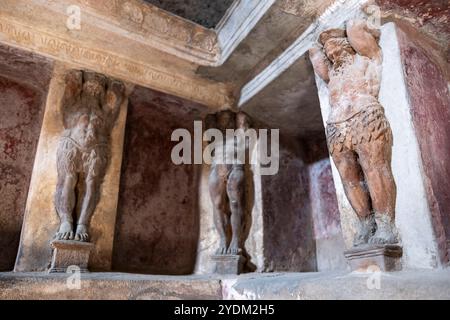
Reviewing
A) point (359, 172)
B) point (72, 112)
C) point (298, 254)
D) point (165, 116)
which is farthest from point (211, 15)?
point (298, 254)

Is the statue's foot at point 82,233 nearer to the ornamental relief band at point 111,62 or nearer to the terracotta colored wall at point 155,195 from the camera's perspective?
the terracotta colored wall at point 155,195

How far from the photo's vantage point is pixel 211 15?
13.6 feet

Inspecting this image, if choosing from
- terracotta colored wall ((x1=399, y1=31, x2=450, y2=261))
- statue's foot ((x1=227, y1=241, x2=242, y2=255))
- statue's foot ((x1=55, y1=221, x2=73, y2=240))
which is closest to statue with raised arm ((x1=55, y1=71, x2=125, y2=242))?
statue's foot ((x1=55, y1=221, x2=73, y2=240))

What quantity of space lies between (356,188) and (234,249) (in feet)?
5.94

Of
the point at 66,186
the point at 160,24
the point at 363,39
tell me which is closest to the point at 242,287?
the point at 66,186

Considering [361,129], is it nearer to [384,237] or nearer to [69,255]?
[384,237]

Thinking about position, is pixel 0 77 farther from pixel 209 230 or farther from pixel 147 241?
pixel 209 230

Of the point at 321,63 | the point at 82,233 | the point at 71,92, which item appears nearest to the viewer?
the point at 321,63

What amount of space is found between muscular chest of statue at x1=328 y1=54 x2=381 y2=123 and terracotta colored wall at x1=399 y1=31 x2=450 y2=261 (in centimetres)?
24

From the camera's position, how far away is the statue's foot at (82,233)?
123 inches

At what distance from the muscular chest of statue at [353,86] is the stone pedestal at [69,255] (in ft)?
7.82

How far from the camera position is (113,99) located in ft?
12.7

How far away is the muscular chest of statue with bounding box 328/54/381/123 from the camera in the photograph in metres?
2.43

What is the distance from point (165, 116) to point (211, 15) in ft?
4.56
